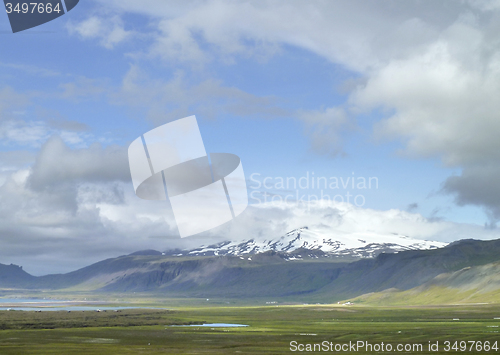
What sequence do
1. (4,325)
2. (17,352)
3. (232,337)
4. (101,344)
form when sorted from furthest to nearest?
(4,325)
(232,337)
(101,344)
(17,352)

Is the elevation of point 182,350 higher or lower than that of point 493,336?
higher

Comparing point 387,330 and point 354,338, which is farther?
point 387,330

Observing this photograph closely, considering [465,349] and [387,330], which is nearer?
[465,349]

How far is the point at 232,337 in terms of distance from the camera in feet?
390

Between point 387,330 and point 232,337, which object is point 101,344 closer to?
point 232,337

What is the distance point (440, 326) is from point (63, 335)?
301 ft

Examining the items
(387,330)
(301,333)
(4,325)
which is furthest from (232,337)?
(4,325)

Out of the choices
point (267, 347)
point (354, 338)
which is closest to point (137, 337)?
point (267, 347)

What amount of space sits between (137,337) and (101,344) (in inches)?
588

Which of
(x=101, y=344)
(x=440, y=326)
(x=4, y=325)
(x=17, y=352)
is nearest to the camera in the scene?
(x=17, y=352)

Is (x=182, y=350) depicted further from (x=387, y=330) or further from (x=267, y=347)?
(x=387, y=330)

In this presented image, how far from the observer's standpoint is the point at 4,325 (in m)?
151

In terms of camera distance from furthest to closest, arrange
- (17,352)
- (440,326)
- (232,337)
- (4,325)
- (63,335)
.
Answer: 1. (4,325)
2. (440,326)
3. (63,335)
4. (232,337)
5. (17,352)

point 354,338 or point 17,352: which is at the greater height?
point 17,352
